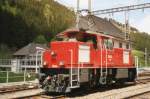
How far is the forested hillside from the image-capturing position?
3152 inches

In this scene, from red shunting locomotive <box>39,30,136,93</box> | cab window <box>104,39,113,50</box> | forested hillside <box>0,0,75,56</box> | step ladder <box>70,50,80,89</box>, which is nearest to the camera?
step ladder <box>70,50,80,89</box>

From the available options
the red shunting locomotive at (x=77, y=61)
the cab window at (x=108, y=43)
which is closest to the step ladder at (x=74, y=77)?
the red shunting locomotive at (x=77, y=61)

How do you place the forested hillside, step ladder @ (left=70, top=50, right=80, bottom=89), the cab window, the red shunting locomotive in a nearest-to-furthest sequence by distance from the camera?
step ladder @ (left=70, top=50, right=80, bottom=89) < the red shunting locomotive < the cab window < the forested hillside

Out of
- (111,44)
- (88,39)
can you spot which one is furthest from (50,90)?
(111,44)

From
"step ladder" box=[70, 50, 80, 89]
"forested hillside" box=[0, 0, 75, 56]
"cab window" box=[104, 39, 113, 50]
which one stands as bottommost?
"step ladder" box=[70, 50, 80, 89]

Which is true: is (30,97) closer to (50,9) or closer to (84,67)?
(84,67)

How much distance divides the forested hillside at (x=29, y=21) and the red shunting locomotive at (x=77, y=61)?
50.5 metres

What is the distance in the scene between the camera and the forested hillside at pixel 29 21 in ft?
263

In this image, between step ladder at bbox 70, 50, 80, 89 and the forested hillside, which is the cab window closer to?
step ladder at bbox 70, 50, 80, 89

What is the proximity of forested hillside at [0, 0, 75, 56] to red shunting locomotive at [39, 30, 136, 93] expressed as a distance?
50.5m

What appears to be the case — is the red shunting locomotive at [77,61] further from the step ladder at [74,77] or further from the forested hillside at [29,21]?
the forested hillside at [29,21]

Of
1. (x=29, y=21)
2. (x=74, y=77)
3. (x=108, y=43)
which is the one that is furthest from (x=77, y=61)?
(x=29, y=21)

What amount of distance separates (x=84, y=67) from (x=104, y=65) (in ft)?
6.72

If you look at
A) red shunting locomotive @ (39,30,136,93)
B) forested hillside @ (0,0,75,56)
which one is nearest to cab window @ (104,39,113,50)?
red shunting locomotive @ (39,30,136,93)
